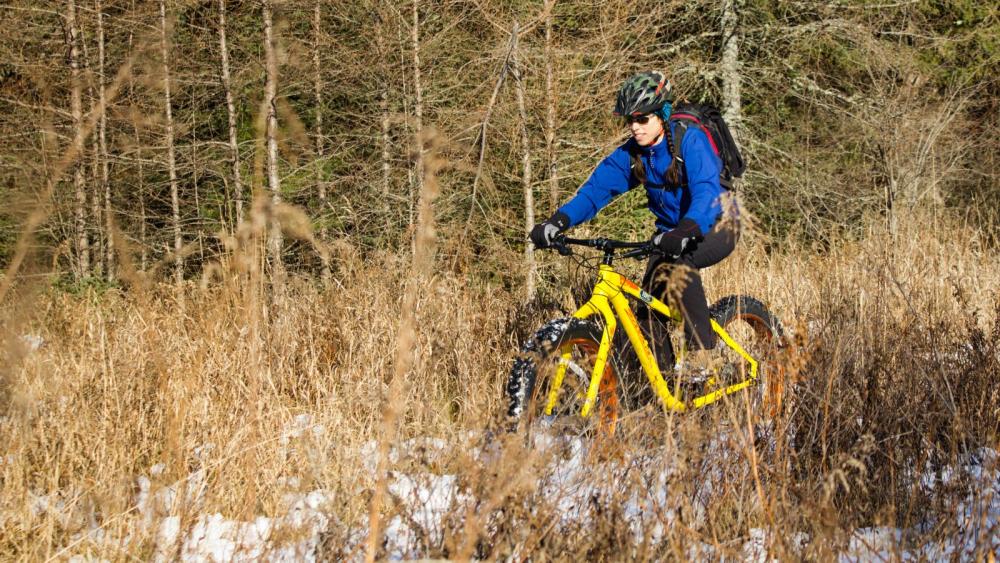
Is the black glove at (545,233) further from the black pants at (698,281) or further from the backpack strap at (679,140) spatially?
the backpack strap at (679,140)

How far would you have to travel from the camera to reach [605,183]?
450 centimetres

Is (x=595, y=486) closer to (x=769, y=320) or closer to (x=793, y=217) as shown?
(x=769, y=320)

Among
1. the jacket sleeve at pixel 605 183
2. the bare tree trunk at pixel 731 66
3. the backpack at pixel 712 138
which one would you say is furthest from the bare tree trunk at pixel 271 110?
the bare tree trunk at pixel 731 66

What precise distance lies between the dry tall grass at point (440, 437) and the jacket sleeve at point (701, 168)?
859 mm

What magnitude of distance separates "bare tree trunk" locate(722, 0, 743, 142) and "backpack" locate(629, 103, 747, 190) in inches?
340

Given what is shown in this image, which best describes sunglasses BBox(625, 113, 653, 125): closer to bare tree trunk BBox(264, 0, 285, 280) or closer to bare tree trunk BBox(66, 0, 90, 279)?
bare tree trunk BBox(264, 0, 285, 280)

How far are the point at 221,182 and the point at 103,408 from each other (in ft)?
33.1

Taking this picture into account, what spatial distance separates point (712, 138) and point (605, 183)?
588 mm

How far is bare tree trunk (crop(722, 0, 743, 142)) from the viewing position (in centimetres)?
1259

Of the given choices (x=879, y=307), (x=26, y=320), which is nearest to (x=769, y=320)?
(x=879, y=307)

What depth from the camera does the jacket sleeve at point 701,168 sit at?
4.04 meters

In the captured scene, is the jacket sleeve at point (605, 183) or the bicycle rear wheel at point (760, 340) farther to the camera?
the jacket sleeve at point (605, 183)

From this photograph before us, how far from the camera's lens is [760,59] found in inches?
530

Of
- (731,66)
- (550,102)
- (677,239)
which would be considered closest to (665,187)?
(677,239)
